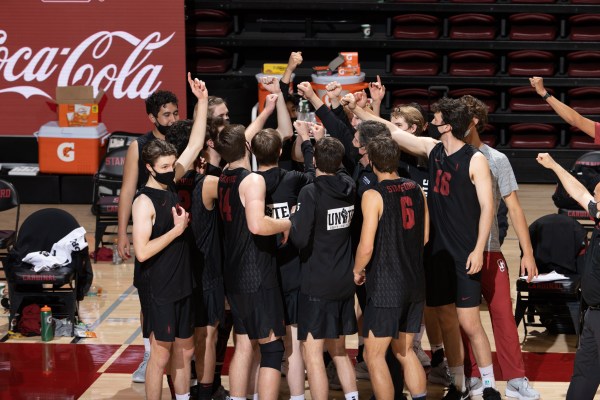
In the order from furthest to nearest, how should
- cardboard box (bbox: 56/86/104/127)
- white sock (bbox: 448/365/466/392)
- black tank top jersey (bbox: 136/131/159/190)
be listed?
cardboard box (bbox: 56/86/104/127) → black tank top jersey (bbox: 136/131/159/190) → white sock (bbox: 448/365/466/392)

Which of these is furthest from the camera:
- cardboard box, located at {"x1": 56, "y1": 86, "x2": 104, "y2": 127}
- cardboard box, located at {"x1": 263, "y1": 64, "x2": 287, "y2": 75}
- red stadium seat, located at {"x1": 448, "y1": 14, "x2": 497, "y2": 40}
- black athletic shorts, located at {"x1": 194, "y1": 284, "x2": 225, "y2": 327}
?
red stadium seat, located at {"x1": 448, "y1": 14, "x2": 497, "y2": 40}

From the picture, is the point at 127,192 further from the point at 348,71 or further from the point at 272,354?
the point at 348,71

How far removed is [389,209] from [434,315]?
4.58ft

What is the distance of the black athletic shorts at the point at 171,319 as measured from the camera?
6.27 metres

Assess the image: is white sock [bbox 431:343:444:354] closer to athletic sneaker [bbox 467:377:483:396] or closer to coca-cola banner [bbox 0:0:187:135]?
athletic sneaker [bbox 467:377:483:396]

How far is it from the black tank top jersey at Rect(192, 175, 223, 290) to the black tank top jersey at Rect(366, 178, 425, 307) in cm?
101

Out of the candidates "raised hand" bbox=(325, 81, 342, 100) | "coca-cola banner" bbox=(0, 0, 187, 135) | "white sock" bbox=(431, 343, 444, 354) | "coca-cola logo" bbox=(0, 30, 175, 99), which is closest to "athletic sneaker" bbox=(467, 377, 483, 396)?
"white sock" bbox=(431, 343, 444, 354)

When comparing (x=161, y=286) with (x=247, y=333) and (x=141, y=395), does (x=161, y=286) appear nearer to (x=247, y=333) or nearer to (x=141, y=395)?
(x=247, y=333)

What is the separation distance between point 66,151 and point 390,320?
7671 mm

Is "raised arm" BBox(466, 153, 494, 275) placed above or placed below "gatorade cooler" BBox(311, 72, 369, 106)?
below

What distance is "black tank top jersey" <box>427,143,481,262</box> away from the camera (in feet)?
21.5

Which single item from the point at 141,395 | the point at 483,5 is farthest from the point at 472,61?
the point at 141,395

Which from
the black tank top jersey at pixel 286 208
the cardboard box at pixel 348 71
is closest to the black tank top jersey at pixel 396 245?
the black tank top jersey at pixel 286 208

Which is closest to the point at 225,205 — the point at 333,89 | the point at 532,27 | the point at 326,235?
the point at 326,235
